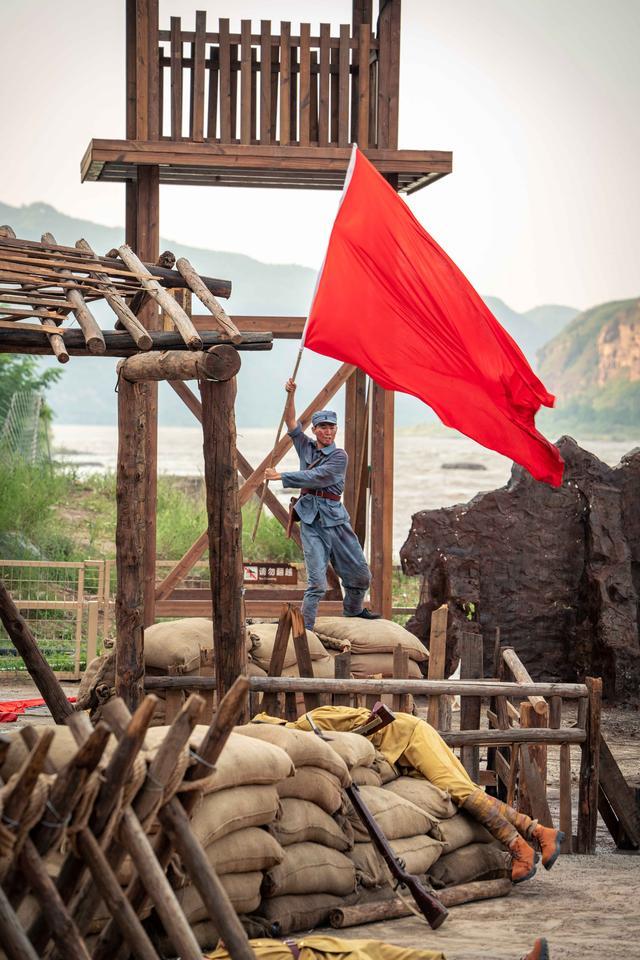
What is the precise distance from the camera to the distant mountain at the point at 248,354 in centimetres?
9994

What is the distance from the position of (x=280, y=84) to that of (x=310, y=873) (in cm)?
799

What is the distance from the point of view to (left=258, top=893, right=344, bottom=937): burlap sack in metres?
6.41

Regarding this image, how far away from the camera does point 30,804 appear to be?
14.5 ft

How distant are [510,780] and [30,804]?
5.18 meters

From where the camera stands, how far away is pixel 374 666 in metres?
10.8

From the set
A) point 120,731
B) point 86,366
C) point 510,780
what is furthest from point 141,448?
point 86,366

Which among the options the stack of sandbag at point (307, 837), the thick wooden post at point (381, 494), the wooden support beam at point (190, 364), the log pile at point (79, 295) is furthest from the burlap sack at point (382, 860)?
the thick wooden post at point (381, 494)

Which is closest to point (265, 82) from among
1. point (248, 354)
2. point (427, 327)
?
point (427, 327)

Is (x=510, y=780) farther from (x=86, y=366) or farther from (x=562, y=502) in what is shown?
(x=86, y=366)

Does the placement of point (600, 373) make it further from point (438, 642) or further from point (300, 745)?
point (300, 745)

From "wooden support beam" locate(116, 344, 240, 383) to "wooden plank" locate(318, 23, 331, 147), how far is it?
4544 millimetres

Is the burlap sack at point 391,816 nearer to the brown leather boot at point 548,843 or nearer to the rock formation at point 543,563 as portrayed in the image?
the brown leather boot at point 548,843

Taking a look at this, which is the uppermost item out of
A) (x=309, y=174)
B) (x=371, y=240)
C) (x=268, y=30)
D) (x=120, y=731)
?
(x=268, y=30)

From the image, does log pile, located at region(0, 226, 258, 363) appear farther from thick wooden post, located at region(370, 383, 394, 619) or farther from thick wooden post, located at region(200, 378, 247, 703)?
thick wooden post, located at region(370, 383, 394, 619)
